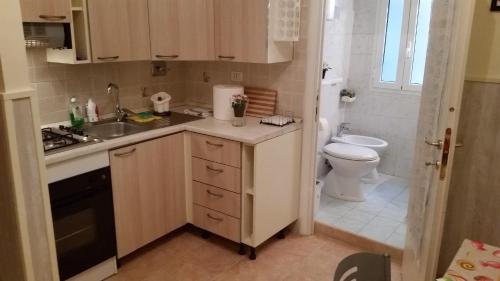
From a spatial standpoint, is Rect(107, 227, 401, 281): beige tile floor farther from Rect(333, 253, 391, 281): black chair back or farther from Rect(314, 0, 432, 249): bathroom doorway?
Rect(333, 253, 391, 281): black chair back

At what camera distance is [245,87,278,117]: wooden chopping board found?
2.96 metres

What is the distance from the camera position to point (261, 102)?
299 cm

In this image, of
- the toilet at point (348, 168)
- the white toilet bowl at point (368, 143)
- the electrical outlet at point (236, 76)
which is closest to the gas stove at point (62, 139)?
the electrical outlet at point (236, 76)

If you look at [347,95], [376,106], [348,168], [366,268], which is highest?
[347,95]

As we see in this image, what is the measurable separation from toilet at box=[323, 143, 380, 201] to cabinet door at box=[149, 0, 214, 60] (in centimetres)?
148

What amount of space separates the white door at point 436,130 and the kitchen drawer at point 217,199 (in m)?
1.07

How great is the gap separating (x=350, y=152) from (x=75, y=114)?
2.26 m

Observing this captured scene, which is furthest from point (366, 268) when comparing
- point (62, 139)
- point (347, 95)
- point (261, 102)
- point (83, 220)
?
point (347, 95)

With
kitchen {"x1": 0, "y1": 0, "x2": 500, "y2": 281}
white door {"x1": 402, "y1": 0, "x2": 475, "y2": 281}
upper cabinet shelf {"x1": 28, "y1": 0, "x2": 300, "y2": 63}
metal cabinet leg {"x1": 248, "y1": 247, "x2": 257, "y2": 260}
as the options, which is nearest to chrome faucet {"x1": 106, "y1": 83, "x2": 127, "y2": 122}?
kitchen {"x1": 0, "y1": 0, "x2": 500, "y2": 281}

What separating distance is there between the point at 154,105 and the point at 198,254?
116 centimetres

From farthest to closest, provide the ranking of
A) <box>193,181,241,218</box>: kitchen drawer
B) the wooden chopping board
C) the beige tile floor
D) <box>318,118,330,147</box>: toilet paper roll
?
<box>318,118,330,147</box>: toilet paper roll, the wooden chopping board, <box>193,181,241,218</box>: kitchen drawer, the beige tile floor

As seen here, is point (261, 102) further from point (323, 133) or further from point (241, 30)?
point (323, 133)

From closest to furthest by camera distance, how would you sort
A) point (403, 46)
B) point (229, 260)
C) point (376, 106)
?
point (229, 260), point (403, 46), point (376, 106)

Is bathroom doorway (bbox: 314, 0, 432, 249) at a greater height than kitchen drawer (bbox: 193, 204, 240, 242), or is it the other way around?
bathroom doorway (bbox: 314, 0, 432, 249)
